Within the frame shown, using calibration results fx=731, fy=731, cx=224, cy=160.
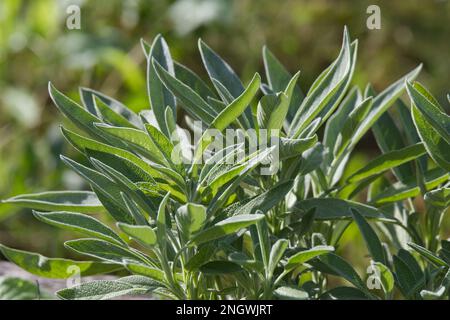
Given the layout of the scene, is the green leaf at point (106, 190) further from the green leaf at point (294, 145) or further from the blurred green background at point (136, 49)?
the blurred green background at point (136, 49)

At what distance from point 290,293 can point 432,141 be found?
0.19 m

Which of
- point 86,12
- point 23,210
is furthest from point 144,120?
point 86,12

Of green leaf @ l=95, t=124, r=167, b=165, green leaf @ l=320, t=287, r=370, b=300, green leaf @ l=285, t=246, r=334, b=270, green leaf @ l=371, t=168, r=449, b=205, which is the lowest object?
green leaf @ l=320, t=287, r=370, b=300

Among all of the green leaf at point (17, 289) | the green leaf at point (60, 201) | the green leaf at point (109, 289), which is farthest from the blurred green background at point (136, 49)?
the green leaf at point (109, 289)

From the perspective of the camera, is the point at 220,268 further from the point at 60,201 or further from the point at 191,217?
the point at 60,201

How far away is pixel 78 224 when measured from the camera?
25.4 inches

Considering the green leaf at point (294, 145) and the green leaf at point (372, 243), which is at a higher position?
the green leaf at point (294, 145)

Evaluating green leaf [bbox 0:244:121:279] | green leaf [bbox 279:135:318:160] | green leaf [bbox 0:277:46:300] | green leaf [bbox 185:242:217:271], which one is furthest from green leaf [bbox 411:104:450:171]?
green leaf [bbox 0:277:46:300]

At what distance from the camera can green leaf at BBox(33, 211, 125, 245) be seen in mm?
619

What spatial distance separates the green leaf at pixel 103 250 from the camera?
62 cm

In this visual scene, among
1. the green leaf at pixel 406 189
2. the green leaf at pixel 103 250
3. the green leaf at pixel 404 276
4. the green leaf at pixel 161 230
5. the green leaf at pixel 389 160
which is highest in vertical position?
the green leaf at pixel 389 160

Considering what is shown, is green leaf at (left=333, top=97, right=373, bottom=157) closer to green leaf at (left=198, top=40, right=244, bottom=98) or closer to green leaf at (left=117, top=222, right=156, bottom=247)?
green leaf at (left=198, top=40, right=244, bottom=98)

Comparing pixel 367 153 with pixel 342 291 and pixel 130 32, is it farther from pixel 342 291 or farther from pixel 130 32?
pixel 342 291

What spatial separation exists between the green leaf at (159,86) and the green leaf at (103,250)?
0.38ft
